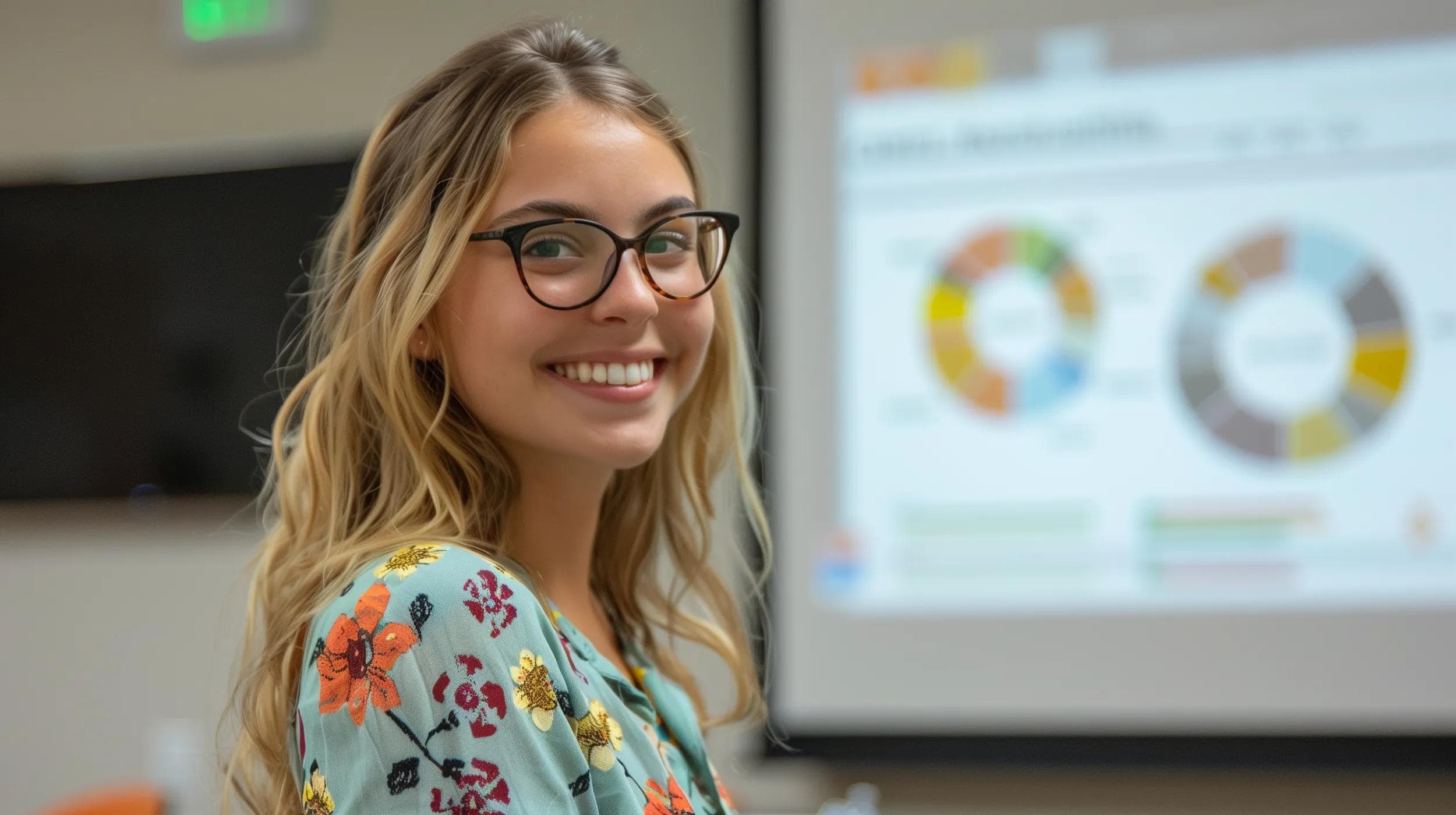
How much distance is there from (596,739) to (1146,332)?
1.88 metres

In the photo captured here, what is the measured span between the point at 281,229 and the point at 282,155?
175 mm

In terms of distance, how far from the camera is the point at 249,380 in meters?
3.03

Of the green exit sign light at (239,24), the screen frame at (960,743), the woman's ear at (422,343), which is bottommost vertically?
the screen frame at (960,743)

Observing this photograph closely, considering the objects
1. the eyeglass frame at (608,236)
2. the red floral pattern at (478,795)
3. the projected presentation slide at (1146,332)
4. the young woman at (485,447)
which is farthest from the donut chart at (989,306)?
the red floral pattern at (478,795)

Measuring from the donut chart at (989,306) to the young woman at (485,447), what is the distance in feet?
5.01

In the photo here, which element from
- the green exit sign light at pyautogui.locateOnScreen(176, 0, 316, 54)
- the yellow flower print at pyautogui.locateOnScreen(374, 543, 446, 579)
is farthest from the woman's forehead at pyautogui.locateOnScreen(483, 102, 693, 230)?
the green exit sign light at pyautogui.locateOnScreen(176, 0, 316, 54)

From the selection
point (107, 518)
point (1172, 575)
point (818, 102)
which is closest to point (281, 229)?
point (107, 518)

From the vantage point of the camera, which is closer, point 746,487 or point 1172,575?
point 746,487

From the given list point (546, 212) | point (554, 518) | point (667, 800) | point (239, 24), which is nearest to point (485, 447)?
point (554, 518)

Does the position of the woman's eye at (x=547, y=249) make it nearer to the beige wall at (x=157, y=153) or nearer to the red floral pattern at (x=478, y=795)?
the red floral pattern at (x=478, y=795)

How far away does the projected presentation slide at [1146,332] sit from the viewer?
93.0 inches

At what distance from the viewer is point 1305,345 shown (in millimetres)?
2395

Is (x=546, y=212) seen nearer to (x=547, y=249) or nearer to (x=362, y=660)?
(x=547, y=249)

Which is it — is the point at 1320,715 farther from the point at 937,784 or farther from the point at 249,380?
the point at 249,380
